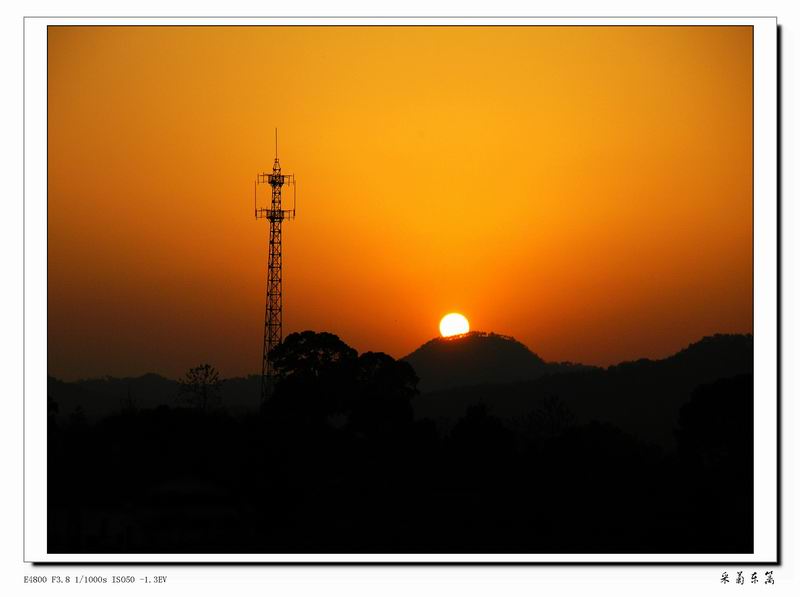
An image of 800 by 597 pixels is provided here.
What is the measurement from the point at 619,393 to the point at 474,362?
310 cm

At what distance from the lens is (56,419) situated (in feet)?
48.0

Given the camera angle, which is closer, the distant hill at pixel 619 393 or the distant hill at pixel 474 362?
the distant hill at pixel 619 393

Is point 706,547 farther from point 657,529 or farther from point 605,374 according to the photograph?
point 605,374

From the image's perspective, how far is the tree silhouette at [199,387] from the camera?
19.7 meters

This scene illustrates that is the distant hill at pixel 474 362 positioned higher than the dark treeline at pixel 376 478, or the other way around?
the distant hill at pixel 474 362

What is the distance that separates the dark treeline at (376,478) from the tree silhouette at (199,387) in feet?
0.12

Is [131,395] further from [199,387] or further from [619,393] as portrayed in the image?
[619,393]

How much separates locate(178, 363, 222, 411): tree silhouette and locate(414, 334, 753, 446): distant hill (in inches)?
168
